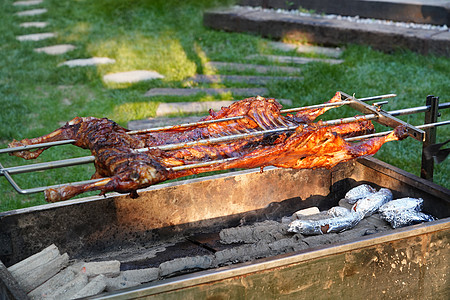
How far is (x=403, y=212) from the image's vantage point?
364cm

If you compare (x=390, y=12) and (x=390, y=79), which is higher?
(x=390, y=12)

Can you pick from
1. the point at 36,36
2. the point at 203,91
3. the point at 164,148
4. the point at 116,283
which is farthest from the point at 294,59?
the point at 116,283

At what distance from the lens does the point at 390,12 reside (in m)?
9.12

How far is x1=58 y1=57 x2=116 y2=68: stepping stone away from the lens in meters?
8.48

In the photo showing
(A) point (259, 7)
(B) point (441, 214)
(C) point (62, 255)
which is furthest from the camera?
(A) point (259, 7)

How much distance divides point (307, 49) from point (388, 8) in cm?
155

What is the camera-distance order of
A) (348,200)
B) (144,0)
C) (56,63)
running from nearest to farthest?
(348,200) → (56,63) → (144,0)

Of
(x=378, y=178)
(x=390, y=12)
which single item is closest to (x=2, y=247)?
(x=378, y=178)

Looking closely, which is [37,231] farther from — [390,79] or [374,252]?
[390,79]

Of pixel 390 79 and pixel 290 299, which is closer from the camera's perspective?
pixel 290 299

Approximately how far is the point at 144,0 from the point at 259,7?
7.93ft

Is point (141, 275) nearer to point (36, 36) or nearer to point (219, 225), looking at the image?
point (219, 225)

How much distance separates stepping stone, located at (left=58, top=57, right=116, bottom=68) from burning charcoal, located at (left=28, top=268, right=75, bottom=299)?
5.56 meters

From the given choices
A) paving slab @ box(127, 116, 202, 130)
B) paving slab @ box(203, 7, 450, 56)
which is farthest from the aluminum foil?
paving slab @ box(203, 7, 450, 56)
